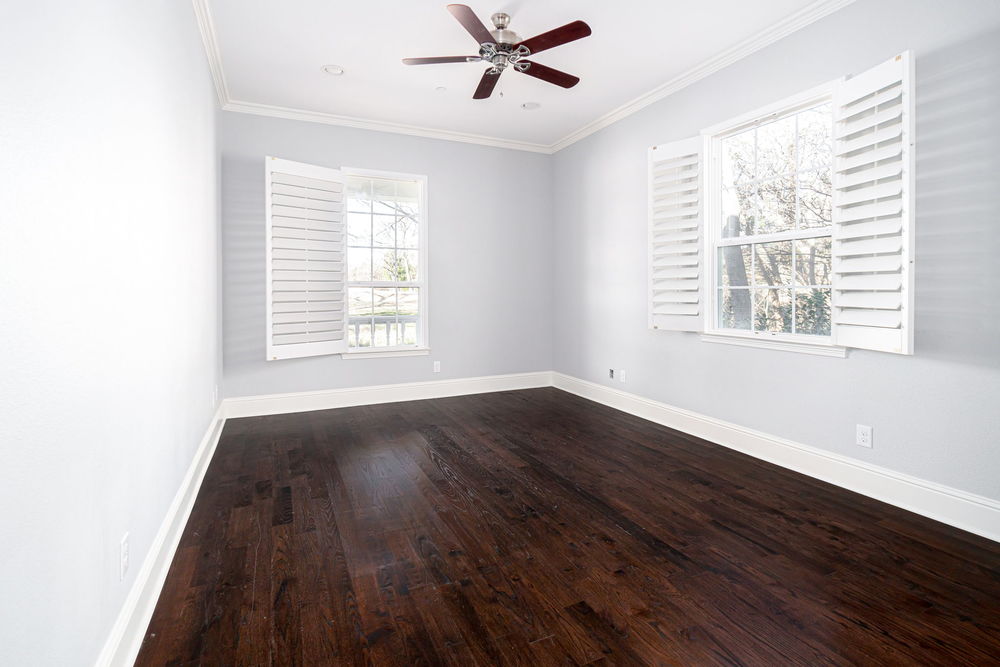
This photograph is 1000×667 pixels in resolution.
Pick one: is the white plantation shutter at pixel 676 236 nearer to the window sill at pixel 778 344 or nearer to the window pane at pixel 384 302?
the window sill at pixel 778 344

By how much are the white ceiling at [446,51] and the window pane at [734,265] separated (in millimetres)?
1347

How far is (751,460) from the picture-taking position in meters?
3.40

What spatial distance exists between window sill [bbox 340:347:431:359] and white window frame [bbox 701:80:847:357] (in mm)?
2812

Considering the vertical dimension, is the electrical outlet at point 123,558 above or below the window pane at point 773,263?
below

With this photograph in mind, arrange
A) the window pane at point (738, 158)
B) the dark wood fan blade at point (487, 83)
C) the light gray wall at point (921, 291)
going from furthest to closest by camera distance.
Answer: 1. the window pane at point (738, 158)
2. the dark wood fan blade at point (487, 83)
3. the light gray wall at point (921, 291)

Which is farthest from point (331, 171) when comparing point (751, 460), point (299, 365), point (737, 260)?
point (751, 460)

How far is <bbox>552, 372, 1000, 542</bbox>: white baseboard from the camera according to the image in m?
2.39

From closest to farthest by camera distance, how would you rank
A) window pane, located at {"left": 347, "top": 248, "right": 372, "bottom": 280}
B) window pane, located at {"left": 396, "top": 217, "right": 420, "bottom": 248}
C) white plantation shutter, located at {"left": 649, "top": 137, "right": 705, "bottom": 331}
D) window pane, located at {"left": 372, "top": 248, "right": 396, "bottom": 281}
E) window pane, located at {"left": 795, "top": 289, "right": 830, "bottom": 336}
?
1. window pane, located at {"left": 795, "top": 289, "right": 830, "bottom": 336}
2. white plantation shutter, located at {"left": 649, "top": 137, "right": 705, "bottom": 331}
3. window pane, located at {"left": 347, "top": 248, "right": 372, "bottom": 280}
4. window pane, located at {"left": 372, "top": 248, "right": 396, "bottom": 281}
5. window pane, located at {"left": 396, "top": 217, "right": 420, "bottom": 248}

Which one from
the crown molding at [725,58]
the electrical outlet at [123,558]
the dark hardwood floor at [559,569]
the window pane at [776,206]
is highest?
the crown molding at [725,58]

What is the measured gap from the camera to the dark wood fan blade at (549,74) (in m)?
3.26

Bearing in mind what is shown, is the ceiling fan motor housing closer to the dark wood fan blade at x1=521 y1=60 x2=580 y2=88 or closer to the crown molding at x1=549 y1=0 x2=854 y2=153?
the dark wood fan blade at x1=521 y1=60 x2=580 y2=88

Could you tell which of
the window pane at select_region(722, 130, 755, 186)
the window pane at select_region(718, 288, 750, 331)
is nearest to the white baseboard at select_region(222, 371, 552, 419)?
the window pane at select_region(718, 288, 750, 331)

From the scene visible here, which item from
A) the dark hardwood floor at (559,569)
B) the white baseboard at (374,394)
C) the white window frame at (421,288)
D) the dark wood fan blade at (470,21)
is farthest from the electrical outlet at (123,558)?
the white window frame at (421,288)

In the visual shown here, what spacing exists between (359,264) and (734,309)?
346cm
